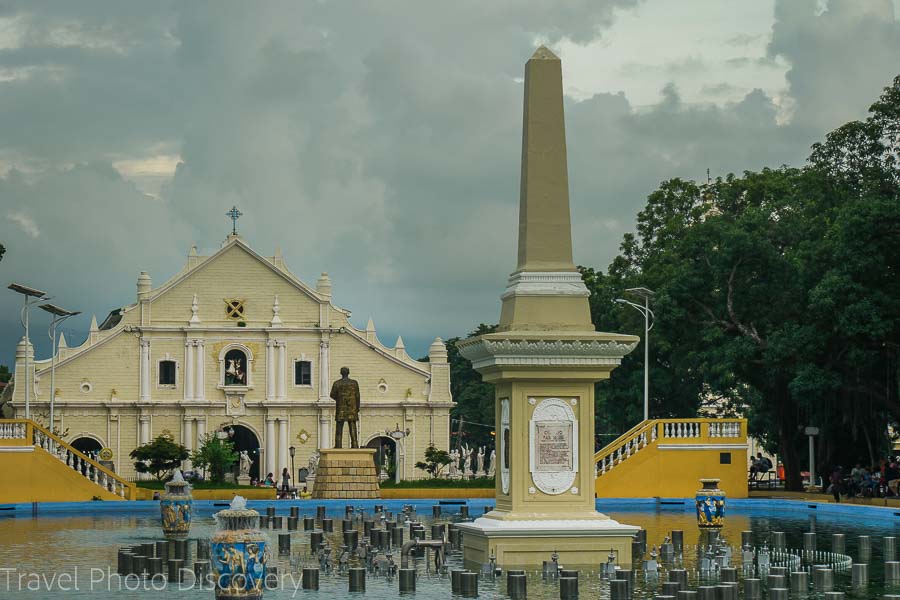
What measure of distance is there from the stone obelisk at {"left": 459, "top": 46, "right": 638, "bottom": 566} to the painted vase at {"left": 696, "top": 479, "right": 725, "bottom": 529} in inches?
350

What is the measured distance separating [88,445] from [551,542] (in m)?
55.6

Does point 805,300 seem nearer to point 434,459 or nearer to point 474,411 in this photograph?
point 434,459

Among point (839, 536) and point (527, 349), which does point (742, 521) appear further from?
point (527, 349)

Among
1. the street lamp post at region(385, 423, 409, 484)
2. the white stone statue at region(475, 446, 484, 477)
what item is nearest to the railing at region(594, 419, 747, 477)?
the street lamp post at region(385, 423, 409, 484)

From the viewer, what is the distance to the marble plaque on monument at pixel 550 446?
22141 mm

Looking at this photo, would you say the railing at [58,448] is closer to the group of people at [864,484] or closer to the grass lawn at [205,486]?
the grass lawn at [205,486]

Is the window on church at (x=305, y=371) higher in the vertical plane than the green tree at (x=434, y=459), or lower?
higher

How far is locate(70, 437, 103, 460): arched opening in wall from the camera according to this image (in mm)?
73438

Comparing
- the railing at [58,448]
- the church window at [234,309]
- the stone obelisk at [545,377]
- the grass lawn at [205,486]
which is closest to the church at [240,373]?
the church window at [234,309]

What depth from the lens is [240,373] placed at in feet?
246

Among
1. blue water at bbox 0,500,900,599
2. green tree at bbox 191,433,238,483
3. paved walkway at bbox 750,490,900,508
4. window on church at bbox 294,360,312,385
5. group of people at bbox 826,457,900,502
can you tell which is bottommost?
blue water at bbox 0,500,900,599

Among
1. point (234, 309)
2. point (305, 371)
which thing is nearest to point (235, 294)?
point (234, 309)

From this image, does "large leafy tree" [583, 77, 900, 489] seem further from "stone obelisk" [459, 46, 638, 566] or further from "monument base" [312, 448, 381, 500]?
"stone obelisk" [459, 46, 638, 566]

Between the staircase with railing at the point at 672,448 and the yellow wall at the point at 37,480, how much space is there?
1573 cm
